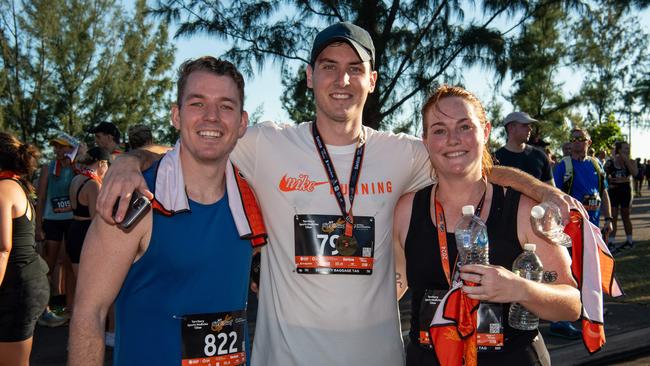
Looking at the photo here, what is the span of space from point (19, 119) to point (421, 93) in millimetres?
19854

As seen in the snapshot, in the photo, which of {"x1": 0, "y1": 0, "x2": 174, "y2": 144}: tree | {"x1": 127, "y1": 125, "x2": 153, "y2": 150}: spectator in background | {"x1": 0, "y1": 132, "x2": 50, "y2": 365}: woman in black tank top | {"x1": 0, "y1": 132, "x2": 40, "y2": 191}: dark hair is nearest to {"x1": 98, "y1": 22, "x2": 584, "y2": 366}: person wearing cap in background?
{"x1": 0, "y1": 132, "x2": 50, "y2": 365}: woman in black tank top

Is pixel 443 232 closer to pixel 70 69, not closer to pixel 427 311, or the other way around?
pixel 427 311

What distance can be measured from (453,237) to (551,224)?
1.33ft

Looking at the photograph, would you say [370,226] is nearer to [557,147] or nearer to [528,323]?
[528,323]

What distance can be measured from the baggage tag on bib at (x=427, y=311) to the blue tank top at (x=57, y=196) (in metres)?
6.17

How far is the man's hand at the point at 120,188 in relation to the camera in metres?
2.00

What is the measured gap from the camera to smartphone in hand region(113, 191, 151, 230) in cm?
197

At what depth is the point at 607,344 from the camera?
558cm

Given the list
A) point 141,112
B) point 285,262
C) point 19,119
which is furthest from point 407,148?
point 141,112

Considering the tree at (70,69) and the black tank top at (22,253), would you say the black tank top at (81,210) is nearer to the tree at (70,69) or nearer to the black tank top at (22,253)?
the black tank top at (22,253)

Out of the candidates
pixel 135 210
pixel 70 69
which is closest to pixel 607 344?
pixel 135 210

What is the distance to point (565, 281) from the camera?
2.29 metres

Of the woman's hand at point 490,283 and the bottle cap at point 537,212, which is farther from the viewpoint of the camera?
the bottle cap at point 537,212

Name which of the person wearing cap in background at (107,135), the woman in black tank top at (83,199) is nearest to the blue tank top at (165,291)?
the woman in black tank top at (83,199)
